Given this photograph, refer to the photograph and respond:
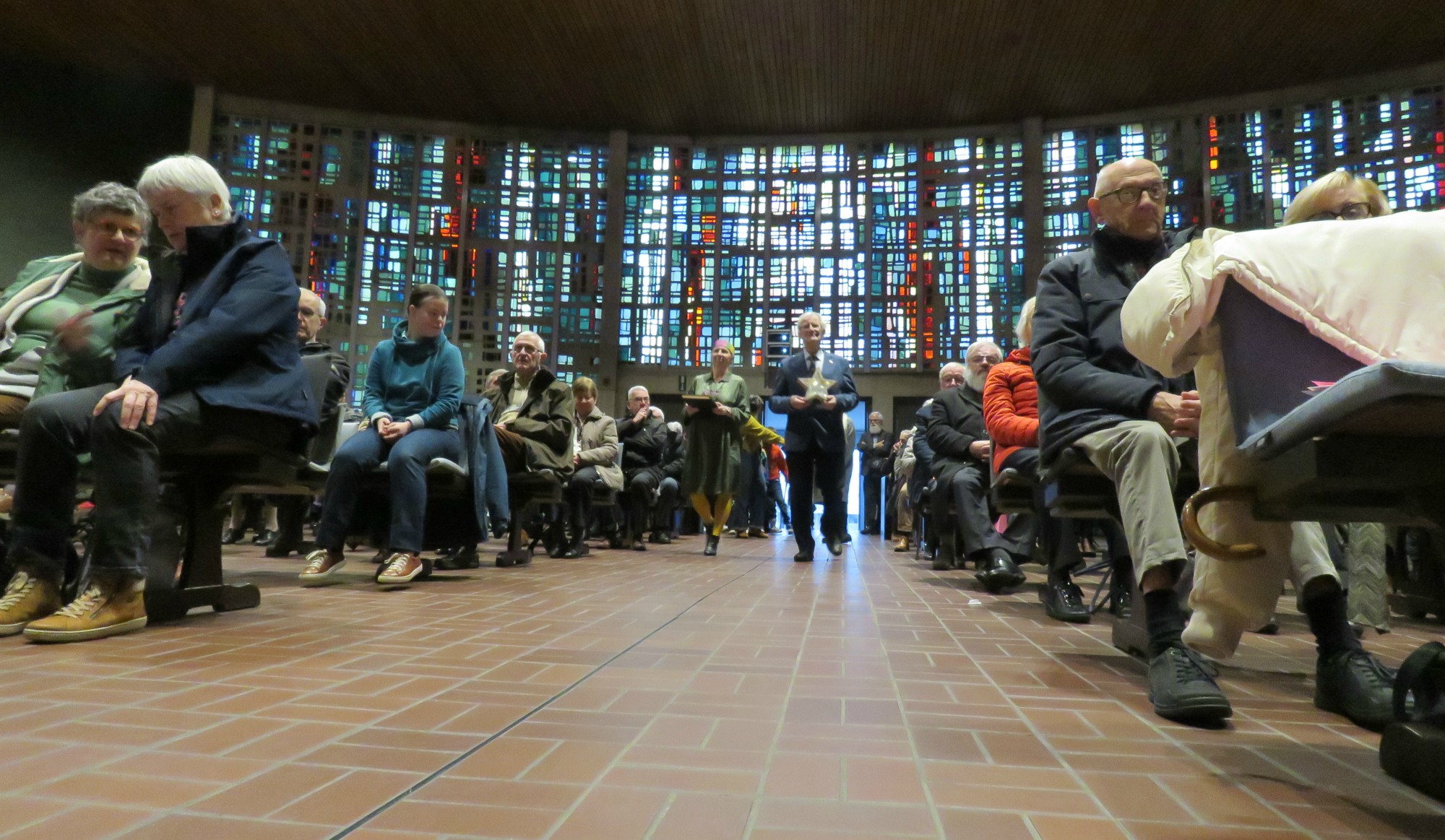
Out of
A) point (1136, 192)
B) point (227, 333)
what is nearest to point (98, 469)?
point (227, 333)

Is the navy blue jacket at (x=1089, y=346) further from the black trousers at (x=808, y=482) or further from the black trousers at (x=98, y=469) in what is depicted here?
the black trousers at (x=808, y=482)

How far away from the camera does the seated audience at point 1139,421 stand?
1926 millimetres

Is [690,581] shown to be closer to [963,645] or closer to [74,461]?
[963,645]

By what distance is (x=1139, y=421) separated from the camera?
7.61 ft

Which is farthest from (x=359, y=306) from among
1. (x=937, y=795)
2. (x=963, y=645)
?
(x=937, y=795)

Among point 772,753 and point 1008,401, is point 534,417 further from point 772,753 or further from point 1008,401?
point 772,753

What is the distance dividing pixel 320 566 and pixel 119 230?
66.8 inches

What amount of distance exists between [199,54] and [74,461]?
14.4 m

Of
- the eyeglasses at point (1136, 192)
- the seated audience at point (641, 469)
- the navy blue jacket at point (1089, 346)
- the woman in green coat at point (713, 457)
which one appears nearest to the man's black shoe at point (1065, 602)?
the navy blue jacket at point (1089, 346)

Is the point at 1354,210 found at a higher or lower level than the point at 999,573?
higher

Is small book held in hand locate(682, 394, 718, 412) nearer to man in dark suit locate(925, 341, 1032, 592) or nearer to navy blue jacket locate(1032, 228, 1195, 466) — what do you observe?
man in dark suit locate(925, 341, 1032, 592)

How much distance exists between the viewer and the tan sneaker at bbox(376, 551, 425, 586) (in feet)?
13.2

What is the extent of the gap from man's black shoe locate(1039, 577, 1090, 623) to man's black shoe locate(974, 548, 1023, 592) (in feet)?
2.40

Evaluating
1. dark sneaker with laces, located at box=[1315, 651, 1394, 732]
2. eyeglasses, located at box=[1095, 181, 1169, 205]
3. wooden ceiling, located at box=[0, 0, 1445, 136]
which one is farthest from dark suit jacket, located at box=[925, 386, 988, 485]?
wooden ceiling, located at box=[0, 0, 1445, 136]
